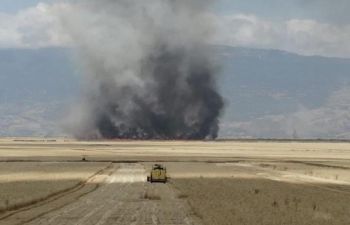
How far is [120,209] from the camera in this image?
1549 inches

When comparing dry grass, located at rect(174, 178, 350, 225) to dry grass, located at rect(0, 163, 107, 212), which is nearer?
dry grass, located at rect(174, 178, 350, 225)

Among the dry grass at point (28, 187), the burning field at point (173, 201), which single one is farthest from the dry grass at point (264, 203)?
the dry grass at point (28, 187)

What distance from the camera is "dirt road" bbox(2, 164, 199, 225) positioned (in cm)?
3353

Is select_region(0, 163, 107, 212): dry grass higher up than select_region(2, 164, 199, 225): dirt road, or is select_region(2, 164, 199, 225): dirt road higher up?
select_region(0, 163, 107, 212): dry grass

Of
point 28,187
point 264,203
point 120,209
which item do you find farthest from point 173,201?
point 28,187

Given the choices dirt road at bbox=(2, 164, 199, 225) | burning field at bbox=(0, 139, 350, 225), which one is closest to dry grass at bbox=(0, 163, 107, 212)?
burning field at bbox=(0, 139, 350, 225)

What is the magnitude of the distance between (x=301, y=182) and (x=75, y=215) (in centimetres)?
3318

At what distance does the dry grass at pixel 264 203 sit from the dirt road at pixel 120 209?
1187mm

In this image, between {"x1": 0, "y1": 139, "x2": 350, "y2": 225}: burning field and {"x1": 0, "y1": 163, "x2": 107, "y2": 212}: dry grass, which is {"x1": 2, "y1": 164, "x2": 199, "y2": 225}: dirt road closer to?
{"x1": 0, "y1": 139, "x2": 350, "y2": 225}: burning field

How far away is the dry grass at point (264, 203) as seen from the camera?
34156mm

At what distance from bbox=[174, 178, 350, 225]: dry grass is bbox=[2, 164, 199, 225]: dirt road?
Answer: 3.89ft

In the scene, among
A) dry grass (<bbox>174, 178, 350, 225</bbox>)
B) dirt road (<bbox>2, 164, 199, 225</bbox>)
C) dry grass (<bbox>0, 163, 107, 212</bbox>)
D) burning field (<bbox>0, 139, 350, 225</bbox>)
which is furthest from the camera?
dry grass (<bbox>0, 163, 107, 212</bbox>)

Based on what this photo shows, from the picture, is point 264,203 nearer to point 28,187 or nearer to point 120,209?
point 120,209

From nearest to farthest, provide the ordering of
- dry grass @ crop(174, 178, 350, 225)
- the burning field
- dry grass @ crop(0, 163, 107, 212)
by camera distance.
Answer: dry grass @ crop(174, 178, 350, 225) < the burning field < dry grass @ crop(0, 163, 107, 212)
